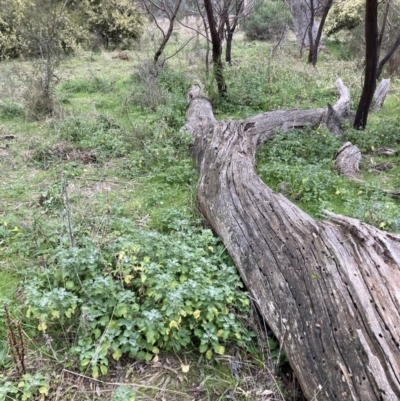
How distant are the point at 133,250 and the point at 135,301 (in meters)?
0.42

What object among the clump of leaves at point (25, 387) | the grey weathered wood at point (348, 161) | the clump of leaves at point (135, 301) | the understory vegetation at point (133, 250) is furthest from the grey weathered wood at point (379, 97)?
the clump of leaves at point (25, 387)

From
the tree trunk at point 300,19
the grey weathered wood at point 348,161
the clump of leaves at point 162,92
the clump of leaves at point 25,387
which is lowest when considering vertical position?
the clump of leaves at point 25,387

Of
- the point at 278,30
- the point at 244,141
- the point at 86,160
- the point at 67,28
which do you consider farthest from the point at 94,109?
the point at 278,30

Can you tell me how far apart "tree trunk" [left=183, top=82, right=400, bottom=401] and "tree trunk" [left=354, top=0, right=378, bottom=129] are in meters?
3.31

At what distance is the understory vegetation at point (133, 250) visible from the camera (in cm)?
224

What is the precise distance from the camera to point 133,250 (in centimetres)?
278

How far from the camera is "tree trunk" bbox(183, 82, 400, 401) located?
1.93 metres

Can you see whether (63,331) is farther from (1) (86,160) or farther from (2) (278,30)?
(2) (278,30)

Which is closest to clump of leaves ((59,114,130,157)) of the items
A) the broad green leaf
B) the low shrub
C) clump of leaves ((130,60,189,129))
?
clump of leaves ((130,60,189,129))

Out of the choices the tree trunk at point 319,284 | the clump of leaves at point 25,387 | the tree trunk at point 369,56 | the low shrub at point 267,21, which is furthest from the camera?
the low shrub at point 267,21

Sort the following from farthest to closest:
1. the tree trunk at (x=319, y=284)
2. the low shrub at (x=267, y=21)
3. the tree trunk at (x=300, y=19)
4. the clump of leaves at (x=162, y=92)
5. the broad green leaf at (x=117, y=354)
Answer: the low shrub at (x=267, y=21) → the tree trunk at (x=300, y=19) → the clump of leaves at (x=162, y=92) → the broad green leaf at (x=117, y=354) → the tree trunk at (x=319, y=284)

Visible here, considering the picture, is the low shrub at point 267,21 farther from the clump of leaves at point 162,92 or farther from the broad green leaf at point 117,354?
the broad green leaf at point 117,354

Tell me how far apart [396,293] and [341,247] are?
0.47m

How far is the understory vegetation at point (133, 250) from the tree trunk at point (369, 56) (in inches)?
14.4
